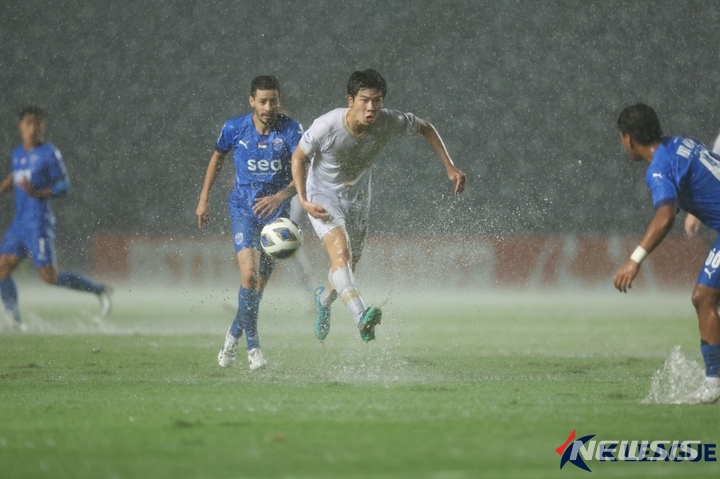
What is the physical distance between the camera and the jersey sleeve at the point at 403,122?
21.5 feet

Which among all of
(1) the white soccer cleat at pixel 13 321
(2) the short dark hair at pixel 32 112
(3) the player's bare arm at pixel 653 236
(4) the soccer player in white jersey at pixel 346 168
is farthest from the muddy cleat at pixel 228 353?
(1) the white soccer cleat at pixel 13 321

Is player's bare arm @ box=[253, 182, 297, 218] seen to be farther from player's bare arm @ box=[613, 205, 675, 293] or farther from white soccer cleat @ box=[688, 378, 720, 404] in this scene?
white soccer cleat @ box=[688, 378, 720, 404]

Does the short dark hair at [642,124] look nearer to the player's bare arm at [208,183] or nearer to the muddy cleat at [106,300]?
the player's bare arm at [208,183]

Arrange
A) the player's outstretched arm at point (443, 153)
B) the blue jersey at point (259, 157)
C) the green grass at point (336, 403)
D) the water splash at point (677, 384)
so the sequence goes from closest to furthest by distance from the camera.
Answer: the green grass at point (336, 403), the water splash at point (677, 384), the player's outstretched arm at point (443, 153), the blue jersey at point (259, 157)

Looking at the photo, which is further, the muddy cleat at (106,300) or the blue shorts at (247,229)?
the muddy cleat at (106,300)

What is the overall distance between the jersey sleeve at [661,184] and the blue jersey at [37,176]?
252 inches

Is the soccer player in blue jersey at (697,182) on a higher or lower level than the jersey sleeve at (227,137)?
lower

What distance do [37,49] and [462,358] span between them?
48.4 feet

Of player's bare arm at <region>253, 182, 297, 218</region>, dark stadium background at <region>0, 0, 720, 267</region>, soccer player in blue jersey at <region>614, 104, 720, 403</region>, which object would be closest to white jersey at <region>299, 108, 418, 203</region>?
player's bare arm at <region>253, 182, 297, 218</region>

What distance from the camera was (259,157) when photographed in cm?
692

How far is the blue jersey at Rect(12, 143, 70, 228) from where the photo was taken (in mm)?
9727

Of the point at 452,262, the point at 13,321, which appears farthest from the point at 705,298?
the point at 452,262

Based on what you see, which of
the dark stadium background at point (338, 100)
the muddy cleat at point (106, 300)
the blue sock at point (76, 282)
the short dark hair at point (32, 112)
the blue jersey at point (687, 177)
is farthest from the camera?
the dark stadium background at point (338, 100)

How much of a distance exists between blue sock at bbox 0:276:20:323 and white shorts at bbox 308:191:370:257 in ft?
14.3
